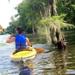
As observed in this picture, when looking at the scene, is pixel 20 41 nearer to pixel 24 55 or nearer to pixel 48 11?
pixel 24 55

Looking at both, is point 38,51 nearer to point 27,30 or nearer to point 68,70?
point 68,70

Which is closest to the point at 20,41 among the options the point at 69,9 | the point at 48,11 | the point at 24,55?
the point at 24,55

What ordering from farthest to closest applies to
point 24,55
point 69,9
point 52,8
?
point 69,9
point 52,8
point 24,55

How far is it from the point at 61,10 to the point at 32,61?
3671 centimetres

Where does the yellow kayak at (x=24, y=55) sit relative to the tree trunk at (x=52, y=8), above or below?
below

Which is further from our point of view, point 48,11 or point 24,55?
point 48,11

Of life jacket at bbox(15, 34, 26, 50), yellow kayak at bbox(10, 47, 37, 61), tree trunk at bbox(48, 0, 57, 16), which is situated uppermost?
tree trunk at bbox(48, 0, 57, 16)

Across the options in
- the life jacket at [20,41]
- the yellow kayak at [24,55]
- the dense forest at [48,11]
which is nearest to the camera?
the yellow kayak at [24,55]

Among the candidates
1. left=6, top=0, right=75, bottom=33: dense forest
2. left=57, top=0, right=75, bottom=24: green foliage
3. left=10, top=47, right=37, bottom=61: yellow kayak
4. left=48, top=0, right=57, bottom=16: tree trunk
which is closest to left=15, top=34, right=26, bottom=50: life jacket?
left=10, top=47, right=37, bottom=61: yellow kayak

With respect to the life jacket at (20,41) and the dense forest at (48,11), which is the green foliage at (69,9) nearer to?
the dense forest at (48,11)

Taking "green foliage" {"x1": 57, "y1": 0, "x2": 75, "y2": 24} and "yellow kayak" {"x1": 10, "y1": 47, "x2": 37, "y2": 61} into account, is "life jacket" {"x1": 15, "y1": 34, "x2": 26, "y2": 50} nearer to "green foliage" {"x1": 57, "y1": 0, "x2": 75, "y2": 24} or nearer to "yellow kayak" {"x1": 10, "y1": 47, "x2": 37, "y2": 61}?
"yellow kayak" {"x1": 10, "y1": 47, "x2": 37, "y2": 61}

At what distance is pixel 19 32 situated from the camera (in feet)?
67.3

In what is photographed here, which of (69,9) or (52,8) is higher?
(52,8)

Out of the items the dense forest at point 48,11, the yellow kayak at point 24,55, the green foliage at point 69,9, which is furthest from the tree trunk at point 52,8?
the green foliage at point 69,9
